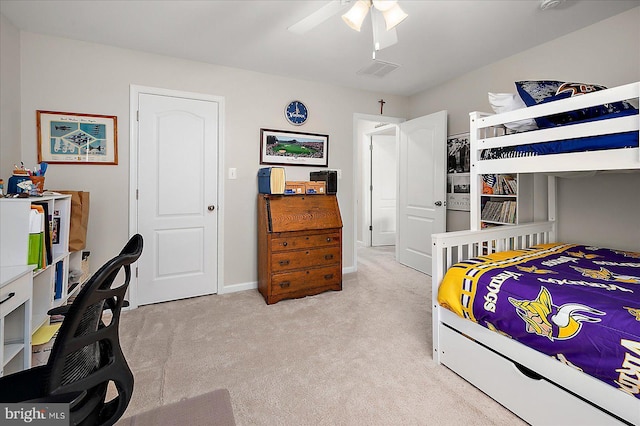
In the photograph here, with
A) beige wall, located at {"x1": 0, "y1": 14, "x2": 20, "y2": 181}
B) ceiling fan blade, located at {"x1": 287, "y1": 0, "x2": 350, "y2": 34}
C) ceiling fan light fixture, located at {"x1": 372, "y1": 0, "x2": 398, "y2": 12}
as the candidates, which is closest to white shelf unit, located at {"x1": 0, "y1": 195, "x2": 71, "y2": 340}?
beige wall, located at {"x1": 0, "y1": 14, "x2": 20, "y2": 181}

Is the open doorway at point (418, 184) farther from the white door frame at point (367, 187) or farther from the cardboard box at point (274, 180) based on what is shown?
the white door frame at point (367, 187)

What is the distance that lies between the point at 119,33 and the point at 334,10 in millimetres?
1959

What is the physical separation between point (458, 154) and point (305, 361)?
115 inches

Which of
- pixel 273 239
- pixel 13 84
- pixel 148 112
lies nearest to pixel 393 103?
pixel 273 239

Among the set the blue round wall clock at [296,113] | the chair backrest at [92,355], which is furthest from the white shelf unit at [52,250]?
the blue round wall clock at [296,113]

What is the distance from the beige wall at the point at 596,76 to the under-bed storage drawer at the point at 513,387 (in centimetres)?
175

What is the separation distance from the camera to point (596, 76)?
2494 millimetres

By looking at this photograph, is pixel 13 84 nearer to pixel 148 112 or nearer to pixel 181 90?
pixel 148 112

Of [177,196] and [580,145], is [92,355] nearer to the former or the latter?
[177,196]

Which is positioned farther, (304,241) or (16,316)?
(304,241)

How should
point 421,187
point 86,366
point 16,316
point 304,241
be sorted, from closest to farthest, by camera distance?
point 86,366, point 16,316, point 304,241, point 421,187

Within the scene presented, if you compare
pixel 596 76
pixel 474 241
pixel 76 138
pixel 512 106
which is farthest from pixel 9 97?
pixel 596 76

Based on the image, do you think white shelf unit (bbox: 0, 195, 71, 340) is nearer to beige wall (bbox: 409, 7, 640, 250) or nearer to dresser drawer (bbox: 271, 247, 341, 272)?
dresser drawer (bbox: 271, 247, 341, 272)

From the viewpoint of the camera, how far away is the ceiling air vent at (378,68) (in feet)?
10.3
